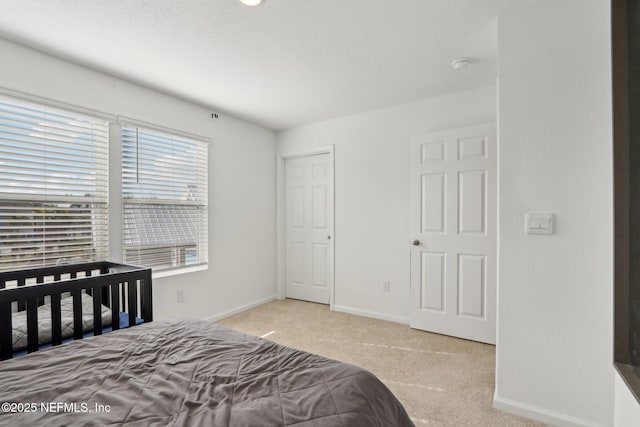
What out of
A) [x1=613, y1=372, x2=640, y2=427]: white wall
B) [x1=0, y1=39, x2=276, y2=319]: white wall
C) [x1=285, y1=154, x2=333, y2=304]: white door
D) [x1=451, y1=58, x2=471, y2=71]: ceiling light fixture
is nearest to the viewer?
[x1=613, y1=372, x2=640, y2=427]: white wall

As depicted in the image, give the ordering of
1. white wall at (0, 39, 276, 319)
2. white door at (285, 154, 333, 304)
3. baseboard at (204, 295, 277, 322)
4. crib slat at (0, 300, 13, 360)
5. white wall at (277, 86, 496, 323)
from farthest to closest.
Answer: white door at (285, 154, 333, 304)
baseboard at (204, 295, 277, 322)
white wall at (277, 86, 496, 323)
white wall at (0, 39, 276, 319)
crib slat at (0, 300, 13, 360)

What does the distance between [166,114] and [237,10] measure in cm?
163

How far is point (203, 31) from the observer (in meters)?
2.01

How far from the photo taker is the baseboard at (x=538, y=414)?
1.67 m

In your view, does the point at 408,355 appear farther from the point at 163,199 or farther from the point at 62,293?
the point at 163,199

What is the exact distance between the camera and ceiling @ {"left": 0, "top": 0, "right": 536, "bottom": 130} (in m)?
1.80

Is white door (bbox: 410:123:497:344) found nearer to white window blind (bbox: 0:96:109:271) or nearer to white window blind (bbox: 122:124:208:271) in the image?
white window blind (bbox: 122:124:208:271)

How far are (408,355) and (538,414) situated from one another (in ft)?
3.24

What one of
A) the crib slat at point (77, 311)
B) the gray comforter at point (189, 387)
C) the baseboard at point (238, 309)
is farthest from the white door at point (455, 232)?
the crib slat at point (77, 311)

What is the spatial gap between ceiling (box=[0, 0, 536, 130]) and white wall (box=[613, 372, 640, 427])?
2070 mm

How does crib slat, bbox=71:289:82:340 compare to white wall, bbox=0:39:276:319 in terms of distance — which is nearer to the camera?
crib slat, bbox=71:289:82:340

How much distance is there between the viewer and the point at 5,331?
149 cm

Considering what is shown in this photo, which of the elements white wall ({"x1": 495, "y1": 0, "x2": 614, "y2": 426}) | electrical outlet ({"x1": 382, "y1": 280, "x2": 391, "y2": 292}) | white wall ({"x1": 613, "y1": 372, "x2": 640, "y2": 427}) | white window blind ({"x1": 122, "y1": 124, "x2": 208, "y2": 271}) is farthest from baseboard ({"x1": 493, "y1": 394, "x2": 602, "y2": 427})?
white window blind ({"x1": 122, "y1": 124, "x2": 208, "y2": 271})

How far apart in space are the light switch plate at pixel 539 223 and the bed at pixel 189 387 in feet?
4.10
